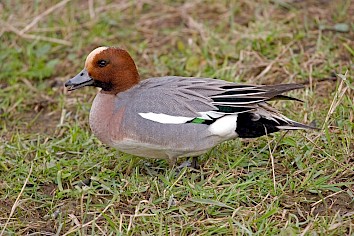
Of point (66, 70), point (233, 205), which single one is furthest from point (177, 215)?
point (66, 70)

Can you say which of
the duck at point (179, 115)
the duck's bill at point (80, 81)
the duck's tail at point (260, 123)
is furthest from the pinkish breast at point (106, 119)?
the duck's tail at point (260, 123)

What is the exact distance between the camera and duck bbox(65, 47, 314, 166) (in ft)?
11.0

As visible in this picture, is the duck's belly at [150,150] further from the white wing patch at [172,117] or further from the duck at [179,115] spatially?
the white wing patch at [172,117]

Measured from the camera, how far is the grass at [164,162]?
3152mm

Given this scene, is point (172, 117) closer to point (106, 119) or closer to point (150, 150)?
point (150, 150)

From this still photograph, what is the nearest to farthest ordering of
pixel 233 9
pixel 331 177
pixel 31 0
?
1. pixel 331 177
2. pixel 233 9
3. pixel 31 0

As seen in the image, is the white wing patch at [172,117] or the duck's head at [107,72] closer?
the white wing patch at [172,117]

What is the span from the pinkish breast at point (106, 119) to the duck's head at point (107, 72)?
0.25ft

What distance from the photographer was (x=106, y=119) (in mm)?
3463

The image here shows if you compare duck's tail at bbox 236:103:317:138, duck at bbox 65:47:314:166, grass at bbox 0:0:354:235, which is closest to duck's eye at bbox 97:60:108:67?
duck at bbox 65:47:314:166

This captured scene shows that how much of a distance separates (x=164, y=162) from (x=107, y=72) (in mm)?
616

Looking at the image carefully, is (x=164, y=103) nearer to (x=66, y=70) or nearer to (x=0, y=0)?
(x=66, y=70)

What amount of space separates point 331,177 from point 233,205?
21.4 inches

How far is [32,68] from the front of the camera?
16.6ft
